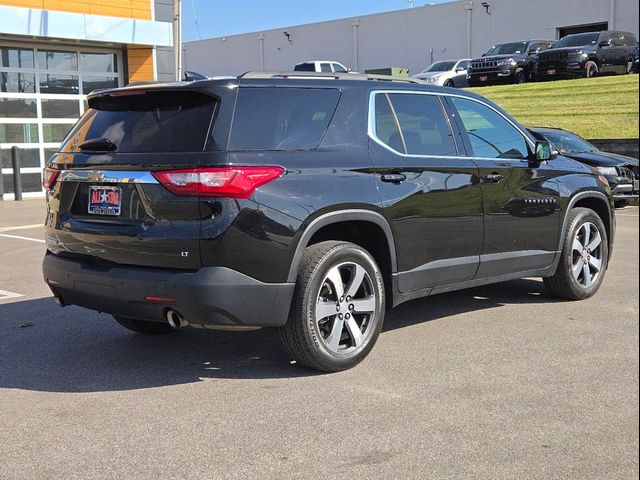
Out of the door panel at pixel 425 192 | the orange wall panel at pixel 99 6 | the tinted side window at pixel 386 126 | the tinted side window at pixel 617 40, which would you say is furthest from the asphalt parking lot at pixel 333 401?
the tinted side window at pixel 617 40

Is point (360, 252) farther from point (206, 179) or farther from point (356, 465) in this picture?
point (356, 465)

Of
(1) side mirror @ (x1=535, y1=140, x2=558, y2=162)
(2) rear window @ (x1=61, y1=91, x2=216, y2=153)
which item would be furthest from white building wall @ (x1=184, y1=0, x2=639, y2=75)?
(2) rear window @ (x1=61, y1=91, x2=216, y2=153)

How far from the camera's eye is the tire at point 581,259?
22.5 ft

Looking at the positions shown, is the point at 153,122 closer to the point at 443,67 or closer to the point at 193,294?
the point at 193,294

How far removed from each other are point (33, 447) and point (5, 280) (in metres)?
4.95

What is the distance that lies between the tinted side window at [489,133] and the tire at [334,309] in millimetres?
1566

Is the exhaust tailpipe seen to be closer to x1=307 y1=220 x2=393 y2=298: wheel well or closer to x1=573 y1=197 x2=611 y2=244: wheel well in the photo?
x1=307 y1=220 x2=393 y2=298: wheel well

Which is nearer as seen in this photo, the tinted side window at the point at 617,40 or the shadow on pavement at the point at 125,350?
the shadow on pavement at the point at 125,350

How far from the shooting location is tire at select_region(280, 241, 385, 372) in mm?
4824

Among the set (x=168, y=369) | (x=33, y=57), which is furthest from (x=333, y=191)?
(x=33, y=57)

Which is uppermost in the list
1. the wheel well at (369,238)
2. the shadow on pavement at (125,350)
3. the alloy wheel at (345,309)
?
the wheel well at (369,238)

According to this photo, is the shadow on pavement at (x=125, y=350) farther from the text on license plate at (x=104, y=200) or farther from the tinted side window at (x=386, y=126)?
the tinted side window at (x=386, y=126)

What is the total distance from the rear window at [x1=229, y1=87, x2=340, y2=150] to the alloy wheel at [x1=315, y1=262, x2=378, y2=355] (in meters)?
0.87

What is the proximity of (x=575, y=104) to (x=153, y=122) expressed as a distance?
21639mm
